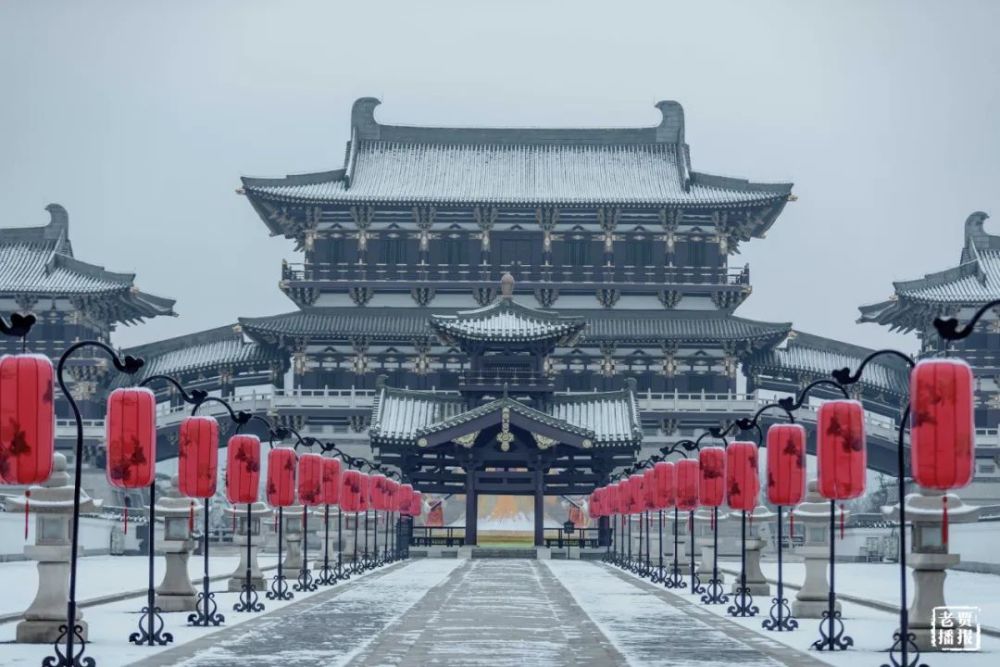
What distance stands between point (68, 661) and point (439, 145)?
239ft

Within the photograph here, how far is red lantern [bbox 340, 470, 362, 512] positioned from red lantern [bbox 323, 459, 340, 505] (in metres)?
3.06

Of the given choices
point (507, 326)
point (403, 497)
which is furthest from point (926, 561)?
point (507, 326)

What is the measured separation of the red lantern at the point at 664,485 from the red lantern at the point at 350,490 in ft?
28.5

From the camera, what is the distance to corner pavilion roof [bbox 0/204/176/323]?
78.9 meters

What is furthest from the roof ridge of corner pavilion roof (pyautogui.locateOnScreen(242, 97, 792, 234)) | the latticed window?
the latticed window

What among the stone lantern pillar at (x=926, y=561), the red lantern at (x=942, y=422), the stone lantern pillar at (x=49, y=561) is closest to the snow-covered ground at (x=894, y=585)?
the stone lantern pillar at (x=926, y=561)

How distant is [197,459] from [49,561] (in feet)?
18.0

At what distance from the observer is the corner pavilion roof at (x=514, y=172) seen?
80.8 meters

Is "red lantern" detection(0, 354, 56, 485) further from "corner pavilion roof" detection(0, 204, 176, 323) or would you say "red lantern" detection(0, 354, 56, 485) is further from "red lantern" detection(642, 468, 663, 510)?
"corner pavilion roof" detection(0, 204, 176, 323)

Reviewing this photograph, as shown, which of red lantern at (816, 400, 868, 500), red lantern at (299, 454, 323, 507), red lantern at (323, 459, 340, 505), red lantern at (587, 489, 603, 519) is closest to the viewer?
red lantern at (816, 400, 868, 500)

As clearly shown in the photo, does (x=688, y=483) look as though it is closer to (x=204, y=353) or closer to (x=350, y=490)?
(x=350, y=490)

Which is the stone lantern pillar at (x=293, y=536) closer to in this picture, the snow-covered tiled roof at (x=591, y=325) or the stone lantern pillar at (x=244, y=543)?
the stone lantern pillar at (x=244, y=543)

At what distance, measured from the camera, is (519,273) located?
81.3m

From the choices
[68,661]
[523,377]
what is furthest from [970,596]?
[523,377]
